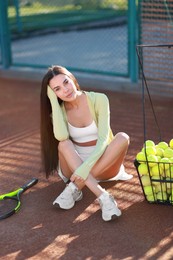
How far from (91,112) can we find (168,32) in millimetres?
2705

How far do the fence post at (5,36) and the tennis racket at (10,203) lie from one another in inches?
174

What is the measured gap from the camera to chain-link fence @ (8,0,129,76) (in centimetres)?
916

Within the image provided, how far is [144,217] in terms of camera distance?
3.47 metres

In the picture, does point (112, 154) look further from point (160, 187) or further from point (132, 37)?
point (132, 37)

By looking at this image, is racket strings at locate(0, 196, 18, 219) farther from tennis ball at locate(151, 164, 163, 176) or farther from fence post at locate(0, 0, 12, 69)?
fence post at locate(0, 0, 12, 69)

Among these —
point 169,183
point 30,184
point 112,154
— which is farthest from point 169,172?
point 30,184

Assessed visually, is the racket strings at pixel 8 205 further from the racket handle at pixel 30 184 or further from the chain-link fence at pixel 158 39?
the chain-link fence at pixel 158 39

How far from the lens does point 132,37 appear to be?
6.60 m

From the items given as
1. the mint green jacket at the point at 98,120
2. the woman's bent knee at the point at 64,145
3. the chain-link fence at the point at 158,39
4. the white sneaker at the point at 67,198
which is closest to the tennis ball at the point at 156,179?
the mint green jacket at the point at 98,120

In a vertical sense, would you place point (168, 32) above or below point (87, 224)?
above

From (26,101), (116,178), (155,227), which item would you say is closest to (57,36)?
(26,101)

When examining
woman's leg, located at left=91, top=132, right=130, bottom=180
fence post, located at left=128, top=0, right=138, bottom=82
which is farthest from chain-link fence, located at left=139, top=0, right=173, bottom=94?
woman's leg, located at left=91, top=132, right=130, bottom=180

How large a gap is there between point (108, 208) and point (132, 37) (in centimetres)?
367

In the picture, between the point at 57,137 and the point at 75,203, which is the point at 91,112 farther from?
the point at 75,203
